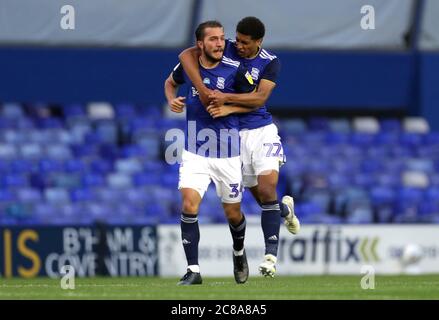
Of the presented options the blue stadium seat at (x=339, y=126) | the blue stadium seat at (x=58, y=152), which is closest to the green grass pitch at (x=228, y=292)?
the blue stadium seat at (x=58, y=152)

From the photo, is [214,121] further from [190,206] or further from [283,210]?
[283,210]

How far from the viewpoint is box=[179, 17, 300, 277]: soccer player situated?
13.3 m

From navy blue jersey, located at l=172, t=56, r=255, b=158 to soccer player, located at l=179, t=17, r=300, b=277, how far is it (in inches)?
5.6

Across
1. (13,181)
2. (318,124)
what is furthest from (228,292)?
(318,124)

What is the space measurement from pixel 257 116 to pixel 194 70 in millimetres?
1134

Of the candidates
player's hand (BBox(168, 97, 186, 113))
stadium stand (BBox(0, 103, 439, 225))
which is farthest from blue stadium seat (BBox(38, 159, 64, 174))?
player's hand (BBox(168, 97, 186, 113))

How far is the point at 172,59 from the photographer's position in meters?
26.4

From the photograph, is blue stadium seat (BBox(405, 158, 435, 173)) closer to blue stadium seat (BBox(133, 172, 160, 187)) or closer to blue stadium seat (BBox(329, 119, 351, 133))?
blue stadium seat (BBox(329, 119, 351, 133))

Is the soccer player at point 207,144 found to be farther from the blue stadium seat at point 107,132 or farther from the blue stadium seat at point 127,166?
the blue stadium seat at point 107,132

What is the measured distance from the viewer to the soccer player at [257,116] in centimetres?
1332

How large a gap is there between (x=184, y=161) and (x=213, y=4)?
13.8m
